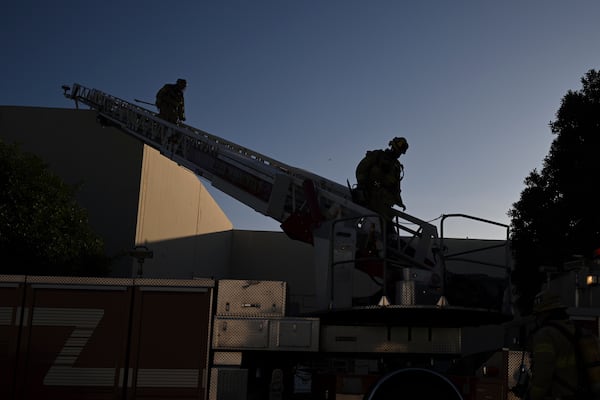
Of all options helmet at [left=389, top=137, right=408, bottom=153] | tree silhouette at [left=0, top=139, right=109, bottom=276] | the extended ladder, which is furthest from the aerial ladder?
tree silhouette at [left=0, top=139, right=109, bottom=276]

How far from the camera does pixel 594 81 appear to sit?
18703mm

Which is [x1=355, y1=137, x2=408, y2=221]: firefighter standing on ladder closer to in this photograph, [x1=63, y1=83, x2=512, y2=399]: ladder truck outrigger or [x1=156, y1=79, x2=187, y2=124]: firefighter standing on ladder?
[x1=63, y1=83, x2=512, y2=399]: ladder truck outrigger

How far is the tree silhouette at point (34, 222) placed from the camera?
12.2 meters

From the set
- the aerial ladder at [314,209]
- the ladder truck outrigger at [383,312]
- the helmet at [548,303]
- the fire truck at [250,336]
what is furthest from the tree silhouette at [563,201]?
the helmet at [548,303]

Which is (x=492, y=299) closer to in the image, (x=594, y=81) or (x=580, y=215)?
(x=580, y=215)

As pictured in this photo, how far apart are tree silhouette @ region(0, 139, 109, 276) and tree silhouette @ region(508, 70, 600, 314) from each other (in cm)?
1181

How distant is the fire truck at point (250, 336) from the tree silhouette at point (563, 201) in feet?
38.0

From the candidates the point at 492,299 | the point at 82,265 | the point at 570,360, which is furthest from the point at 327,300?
the point at 82,265

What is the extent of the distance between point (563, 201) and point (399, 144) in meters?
11.0

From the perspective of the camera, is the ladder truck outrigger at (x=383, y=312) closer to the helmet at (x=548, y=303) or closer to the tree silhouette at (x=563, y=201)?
the helmet at (x=548, y=303)

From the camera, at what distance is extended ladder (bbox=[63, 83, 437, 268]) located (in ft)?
28.6

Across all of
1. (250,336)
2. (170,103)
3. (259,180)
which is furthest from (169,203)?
(250,336)

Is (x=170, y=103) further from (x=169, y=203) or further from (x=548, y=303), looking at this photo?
(x=548, y=303)

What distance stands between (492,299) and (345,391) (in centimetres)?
173
